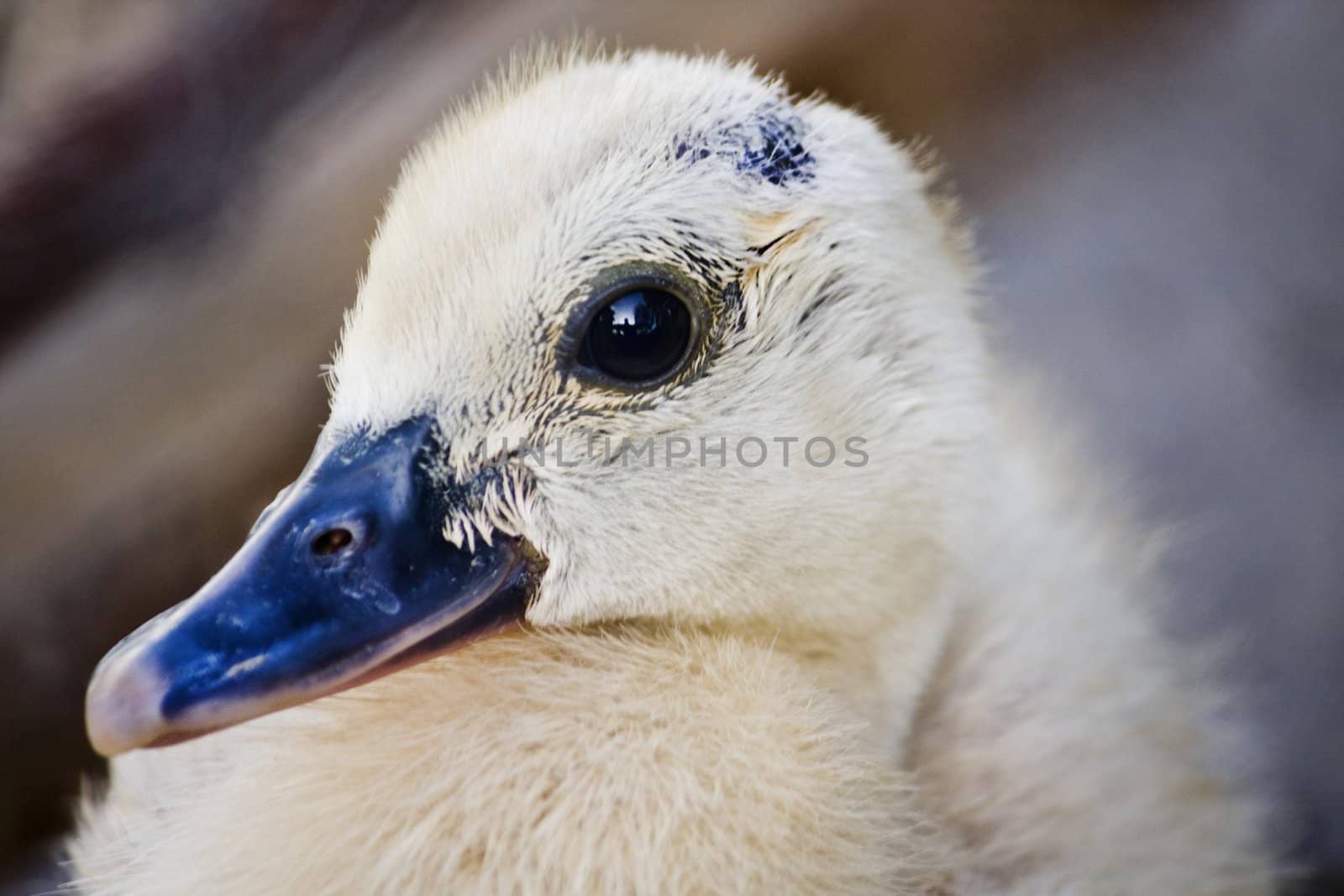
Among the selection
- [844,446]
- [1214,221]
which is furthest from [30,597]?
[1214,221]

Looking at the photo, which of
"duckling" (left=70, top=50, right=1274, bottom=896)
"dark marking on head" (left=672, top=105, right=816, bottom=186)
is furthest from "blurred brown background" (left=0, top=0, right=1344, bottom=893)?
"dark marking on head" (left=672, top=105, right=816, bottom=186)

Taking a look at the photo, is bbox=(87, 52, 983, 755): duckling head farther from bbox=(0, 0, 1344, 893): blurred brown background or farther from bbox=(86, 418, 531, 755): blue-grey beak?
bbox=(0, 0, 1344, 893): blurred brown background

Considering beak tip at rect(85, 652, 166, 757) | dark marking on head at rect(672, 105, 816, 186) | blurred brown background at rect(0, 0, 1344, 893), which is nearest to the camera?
beak tip at rect(85, 652, 166, 757)

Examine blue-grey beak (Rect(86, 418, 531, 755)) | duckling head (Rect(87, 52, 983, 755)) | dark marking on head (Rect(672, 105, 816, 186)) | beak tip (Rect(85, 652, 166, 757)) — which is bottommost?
beak tip (Rect(85, 652, 166, 757))

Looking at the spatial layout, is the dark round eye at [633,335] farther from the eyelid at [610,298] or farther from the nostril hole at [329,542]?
the nostril hole at [329,542]

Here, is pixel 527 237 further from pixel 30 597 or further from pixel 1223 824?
pixel 1223 824

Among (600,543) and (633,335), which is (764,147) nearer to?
(633,335)
